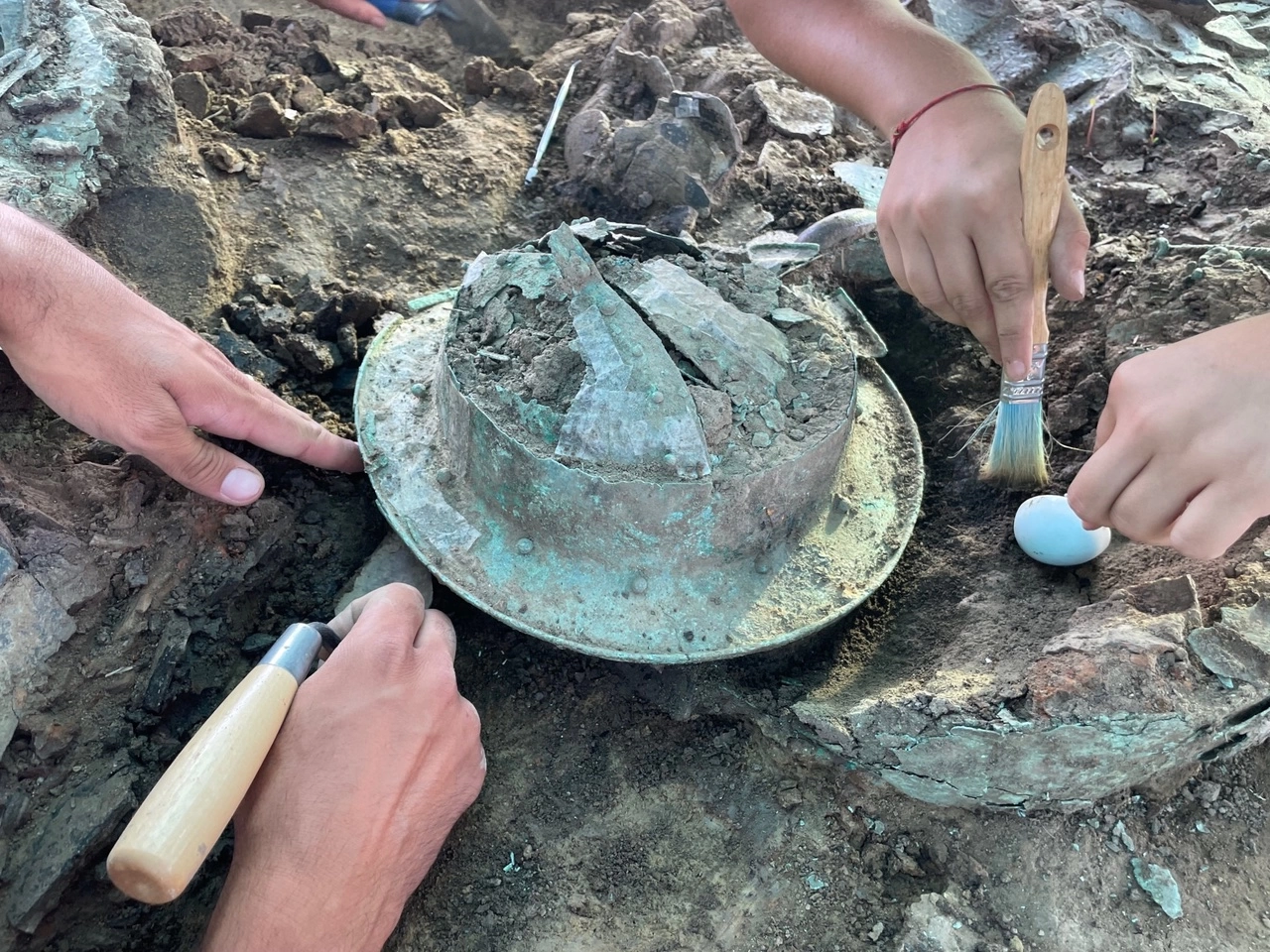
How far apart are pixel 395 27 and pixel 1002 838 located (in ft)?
12.3

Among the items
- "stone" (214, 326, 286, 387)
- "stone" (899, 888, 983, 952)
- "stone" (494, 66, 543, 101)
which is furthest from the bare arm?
"stone" (494, 66, 543, 101)

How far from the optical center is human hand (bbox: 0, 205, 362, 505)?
1.63m

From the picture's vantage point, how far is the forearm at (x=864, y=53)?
1.76 meters

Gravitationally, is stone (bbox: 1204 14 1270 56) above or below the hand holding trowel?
above

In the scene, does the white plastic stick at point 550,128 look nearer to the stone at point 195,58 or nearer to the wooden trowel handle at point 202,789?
the stone at point 195,58

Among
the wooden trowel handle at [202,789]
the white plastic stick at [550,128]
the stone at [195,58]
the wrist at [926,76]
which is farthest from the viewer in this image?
the white plastic stick at [550,128]

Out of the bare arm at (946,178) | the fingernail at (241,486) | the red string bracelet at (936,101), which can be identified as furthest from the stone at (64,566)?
the red string bracelet at (936,101)

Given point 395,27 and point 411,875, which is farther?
point 395,27

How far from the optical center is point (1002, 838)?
5.35ft

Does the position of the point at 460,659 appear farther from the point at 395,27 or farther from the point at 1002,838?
the point at 395,27

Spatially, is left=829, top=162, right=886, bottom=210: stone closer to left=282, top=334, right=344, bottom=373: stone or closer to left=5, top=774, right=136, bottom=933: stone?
left=282, top=334, right=344, bottom=373: stone

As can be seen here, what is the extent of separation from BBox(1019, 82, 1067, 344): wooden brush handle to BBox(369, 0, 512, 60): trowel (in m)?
2.90

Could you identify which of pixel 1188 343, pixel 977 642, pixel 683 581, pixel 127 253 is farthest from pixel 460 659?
pixel 1188 343

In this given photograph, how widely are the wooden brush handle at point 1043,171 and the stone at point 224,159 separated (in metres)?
2.30
